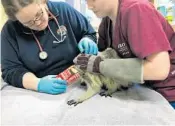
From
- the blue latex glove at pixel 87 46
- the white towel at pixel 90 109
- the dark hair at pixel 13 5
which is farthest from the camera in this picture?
the blue latex glove at pixel 87 46

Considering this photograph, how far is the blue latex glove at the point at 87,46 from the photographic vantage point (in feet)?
3.55

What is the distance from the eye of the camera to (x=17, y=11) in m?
0.97

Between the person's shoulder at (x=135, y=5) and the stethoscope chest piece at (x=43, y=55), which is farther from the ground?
the person's shoulder at (x=135, y=5)

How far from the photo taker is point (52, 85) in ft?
3.18

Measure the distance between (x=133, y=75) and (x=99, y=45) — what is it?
15.0 inches

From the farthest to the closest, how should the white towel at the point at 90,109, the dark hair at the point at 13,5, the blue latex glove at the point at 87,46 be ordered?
the blue latex glove at the point at 87,46 → the dark hair at the point at 13,5 → the white towel at the point at 90,109

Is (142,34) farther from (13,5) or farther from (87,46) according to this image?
(13,5)

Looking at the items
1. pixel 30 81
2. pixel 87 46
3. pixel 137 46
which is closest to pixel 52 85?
pixel 30 81

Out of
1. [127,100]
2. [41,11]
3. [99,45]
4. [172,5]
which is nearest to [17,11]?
[41,11]

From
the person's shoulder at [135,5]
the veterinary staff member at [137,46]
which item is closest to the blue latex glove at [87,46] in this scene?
the veterinary staff member at [137,46]

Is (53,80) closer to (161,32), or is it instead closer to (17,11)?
(17,11)

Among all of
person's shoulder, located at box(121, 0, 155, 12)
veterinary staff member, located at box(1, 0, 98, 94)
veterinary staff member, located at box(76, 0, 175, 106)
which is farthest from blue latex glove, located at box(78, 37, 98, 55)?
person's shoulder, located at box(121, 0, 155, 12)

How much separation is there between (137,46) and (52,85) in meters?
0.36

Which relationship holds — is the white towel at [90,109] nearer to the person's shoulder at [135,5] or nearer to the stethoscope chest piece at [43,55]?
the stethoscope chest piece at [43,55]
